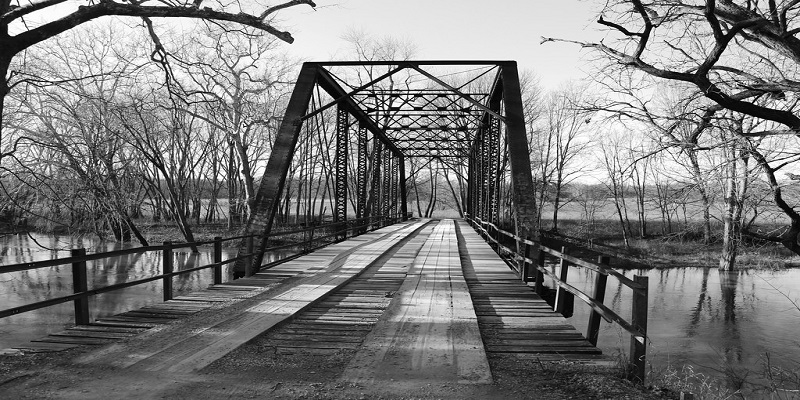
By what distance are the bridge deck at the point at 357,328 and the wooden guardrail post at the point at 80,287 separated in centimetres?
21

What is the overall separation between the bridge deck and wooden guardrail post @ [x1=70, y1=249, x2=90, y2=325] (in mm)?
212

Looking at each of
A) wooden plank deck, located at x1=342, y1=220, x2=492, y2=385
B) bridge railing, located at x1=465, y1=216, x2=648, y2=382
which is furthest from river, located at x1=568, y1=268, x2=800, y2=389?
wooden plank deck, located at x1=342, y1=220, x2=492, y2=385

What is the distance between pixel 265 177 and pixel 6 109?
6.09 m

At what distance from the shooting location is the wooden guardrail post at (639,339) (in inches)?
143

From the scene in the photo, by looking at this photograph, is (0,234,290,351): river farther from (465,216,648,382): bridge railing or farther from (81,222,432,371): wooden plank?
(465,216,648,382): bridge railing

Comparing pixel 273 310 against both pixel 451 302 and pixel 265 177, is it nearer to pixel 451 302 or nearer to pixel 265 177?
pixel 451 302

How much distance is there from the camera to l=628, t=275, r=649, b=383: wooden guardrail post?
363 centimetres

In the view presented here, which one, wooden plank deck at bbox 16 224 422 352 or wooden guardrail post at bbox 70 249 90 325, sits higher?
wooden guardrail post at bbox 70 249 90 325

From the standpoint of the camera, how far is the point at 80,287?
18.5 feet

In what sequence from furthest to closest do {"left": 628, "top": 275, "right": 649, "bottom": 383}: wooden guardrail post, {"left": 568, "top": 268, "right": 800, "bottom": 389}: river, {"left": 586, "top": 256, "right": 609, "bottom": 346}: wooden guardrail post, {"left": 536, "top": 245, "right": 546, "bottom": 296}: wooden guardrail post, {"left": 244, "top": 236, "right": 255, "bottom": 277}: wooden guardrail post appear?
{"left": 568, "top": 268, "right": 800, "bottom": 389}: river
{"left": 244, "top": 236, "right": 255, "bottom": 277}: wooden guardrail post
{"left": 536, "top": 245, "right": 546, "bottom": 296}: wooden guardrail post
{"left": 586, "top": 256, "right": 609, "bottom": 346}: wooden guardrail post
{"left": 628, "top": 275, "right": 649, "bottom": 383}: wooden guardrail post

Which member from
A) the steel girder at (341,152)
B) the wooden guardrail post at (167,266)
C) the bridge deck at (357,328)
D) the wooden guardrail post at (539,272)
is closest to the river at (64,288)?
the wooden guardrail post at (167,266)

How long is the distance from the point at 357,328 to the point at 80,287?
308 cm

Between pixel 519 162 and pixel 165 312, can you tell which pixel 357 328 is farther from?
pixel 519 162

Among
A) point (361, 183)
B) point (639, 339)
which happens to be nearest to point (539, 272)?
point (639, 339)
